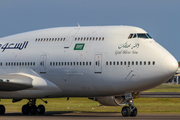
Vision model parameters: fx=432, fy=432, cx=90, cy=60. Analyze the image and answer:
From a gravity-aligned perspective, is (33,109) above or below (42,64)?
below

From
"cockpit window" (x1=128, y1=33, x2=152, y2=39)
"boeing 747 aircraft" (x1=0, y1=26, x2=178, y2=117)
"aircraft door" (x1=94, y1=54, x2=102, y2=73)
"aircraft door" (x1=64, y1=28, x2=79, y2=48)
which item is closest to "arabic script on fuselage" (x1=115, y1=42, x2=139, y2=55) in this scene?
"boeing 747 aircraft" (x1=0, y1=26, x2=178, y2=117)

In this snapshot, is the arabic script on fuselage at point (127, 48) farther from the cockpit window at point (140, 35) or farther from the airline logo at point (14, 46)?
the airline logo at point (14, 46)

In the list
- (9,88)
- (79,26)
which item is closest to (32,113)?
(9,88)

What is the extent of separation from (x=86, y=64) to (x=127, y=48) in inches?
124

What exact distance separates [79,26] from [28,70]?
523 centimetres

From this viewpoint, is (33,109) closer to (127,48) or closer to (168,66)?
(127,48)

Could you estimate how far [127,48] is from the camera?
29.7 m

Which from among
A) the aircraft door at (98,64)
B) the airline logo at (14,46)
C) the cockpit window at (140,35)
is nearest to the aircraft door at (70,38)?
the aircraft door at (98,64)

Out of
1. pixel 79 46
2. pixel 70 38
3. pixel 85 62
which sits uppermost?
pixel 70 38

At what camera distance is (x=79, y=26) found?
1326 inches

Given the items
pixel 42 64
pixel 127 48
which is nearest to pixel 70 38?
pixel 42 64

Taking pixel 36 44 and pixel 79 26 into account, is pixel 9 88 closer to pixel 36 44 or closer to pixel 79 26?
pixel 36 44

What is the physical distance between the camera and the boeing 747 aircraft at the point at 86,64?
2917 cm

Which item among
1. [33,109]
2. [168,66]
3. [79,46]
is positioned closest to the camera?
[168,66]
